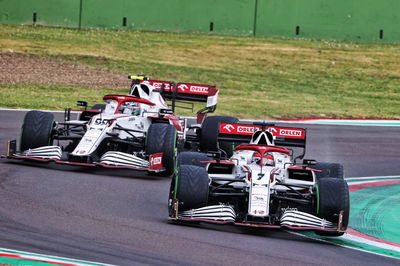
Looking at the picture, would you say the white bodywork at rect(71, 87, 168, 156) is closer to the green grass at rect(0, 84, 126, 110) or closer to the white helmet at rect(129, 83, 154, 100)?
the white helmet at rect(129, 83, 154, 100)

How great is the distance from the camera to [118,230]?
1209cm

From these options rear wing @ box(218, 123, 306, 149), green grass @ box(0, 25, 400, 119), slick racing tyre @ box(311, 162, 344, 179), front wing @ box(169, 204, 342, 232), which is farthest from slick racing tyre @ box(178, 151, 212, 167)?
green grass @ box(0, 25, 400, 119)

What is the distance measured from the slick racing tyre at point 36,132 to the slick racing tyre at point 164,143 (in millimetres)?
1781

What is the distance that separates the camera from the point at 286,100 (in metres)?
33.2

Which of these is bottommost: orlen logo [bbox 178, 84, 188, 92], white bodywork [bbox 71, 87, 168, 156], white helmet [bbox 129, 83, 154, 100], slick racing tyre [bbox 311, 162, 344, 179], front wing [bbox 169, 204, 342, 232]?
front wing [bbox 169, 204, 342, 232]

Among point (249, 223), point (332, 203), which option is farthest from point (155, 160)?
point (332, 203)

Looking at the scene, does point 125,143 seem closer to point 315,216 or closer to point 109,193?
point 109,193

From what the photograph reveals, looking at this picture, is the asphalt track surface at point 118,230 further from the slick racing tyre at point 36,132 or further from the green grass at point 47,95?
the green grass at point 47,95

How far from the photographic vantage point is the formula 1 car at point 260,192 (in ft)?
41.2

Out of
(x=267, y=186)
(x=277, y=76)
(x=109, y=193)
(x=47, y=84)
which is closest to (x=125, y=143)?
(x=109, y=193)

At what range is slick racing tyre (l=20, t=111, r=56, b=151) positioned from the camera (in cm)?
1723

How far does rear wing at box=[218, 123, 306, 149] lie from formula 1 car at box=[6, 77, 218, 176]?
71.9 inches

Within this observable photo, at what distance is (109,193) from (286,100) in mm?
18722

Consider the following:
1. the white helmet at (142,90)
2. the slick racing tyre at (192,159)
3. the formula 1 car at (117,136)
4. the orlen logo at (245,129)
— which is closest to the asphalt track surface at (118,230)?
→ the formula 1 car at (117,136)
